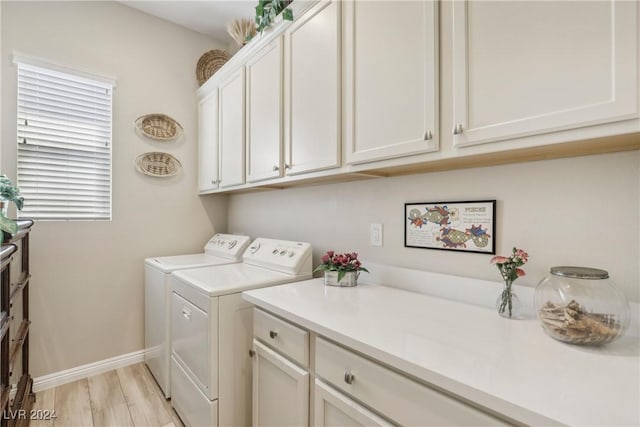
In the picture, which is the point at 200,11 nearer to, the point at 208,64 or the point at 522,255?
the point at 208,64

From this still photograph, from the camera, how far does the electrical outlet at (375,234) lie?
1.63 m

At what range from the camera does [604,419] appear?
1.79ft

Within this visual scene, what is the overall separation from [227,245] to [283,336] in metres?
1.46

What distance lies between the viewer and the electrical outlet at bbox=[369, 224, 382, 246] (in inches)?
64.0

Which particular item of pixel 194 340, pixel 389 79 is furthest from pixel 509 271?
pixel 194 340

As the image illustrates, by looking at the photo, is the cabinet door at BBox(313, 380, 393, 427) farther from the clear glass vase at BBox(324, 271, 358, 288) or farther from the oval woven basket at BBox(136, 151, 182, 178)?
the oval woven basket at BBox(136, 151, 182, 178)

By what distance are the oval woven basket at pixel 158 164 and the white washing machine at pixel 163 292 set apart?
710 mm

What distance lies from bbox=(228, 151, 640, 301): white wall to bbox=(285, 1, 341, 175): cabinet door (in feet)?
1.09

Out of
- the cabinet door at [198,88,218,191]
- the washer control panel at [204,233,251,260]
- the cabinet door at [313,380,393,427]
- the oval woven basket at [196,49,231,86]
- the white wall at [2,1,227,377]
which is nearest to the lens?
the cabinet door at [313,380,393,427]

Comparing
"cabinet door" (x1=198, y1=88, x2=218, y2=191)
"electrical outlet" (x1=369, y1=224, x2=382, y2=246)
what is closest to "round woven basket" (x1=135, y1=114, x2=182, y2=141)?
"cabinet door" (x1=198, y1=88, x2=218, y2=191)

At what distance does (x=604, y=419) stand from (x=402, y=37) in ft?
4.03

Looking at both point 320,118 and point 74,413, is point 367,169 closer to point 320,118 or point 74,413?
point 320,118

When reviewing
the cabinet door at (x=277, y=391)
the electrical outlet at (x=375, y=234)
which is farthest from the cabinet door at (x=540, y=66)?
the cabinet door at (x=277, y=391)

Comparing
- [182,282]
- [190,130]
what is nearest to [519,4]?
[182,282]
